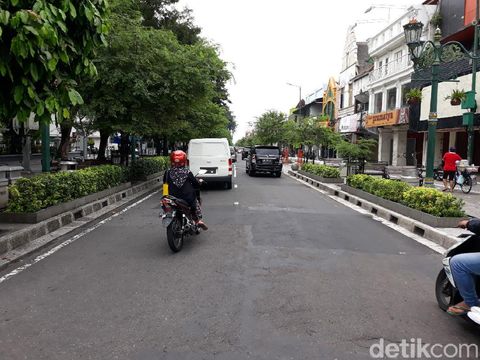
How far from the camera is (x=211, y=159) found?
17.2m

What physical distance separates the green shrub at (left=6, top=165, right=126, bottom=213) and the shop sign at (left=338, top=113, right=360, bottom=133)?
3366cm

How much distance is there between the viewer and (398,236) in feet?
28.9

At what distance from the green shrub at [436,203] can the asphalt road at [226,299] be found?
3.95 ft

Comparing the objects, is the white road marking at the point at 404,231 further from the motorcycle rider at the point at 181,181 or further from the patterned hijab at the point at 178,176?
the patterned hijab at the point at 178,176

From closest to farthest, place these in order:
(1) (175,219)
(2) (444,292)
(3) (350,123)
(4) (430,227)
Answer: (2) (444,292)
(1) (175,219)
(4) (430,227)
(3) (350,123)

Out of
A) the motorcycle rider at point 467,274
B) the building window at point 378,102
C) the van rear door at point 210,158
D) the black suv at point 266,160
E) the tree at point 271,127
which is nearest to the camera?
the motorcycle rider at point 467,274

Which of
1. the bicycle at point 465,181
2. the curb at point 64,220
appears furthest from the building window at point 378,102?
the curb at point 64,220

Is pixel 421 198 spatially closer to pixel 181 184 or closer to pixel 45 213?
pixel 181 184

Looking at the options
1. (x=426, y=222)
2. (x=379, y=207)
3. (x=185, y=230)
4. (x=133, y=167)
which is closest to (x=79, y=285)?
(x=185, y=230)

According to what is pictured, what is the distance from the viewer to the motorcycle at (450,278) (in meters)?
4.29

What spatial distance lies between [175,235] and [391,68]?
104 ft

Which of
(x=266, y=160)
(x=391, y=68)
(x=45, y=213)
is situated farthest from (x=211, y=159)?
(x=391, y=68)

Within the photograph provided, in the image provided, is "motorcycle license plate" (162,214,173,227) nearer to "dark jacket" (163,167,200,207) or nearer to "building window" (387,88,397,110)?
"dark jacket" (163,167,200,207)

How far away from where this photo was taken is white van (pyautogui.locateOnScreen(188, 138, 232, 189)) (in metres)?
17.2
